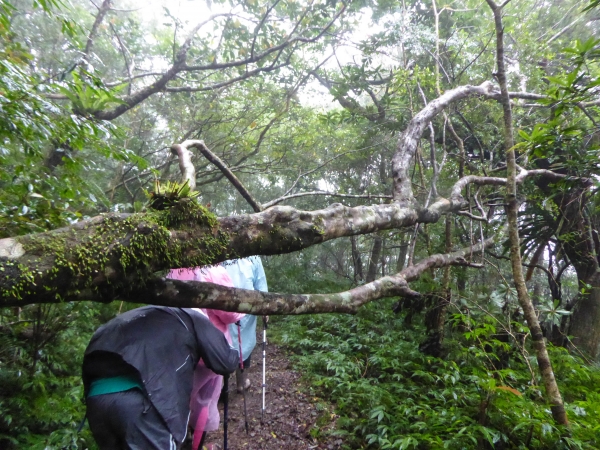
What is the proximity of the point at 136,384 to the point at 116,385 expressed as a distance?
13cm

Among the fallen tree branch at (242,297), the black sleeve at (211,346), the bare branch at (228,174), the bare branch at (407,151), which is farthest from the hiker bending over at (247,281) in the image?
the fallen tree branch at (242,297)

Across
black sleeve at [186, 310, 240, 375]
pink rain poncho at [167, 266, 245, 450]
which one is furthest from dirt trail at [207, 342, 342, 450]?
black sleeve at [186, 310, 240, 375]

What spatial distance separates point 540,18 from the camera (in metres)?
9.02

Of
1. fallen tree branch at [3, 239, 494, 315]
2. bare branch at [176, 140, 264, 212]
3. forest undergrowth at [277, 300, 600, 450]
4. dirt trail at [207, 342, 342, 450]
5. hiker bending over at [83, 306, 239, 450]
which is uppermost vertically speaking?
bare branch at [176, 140, 264, 212]

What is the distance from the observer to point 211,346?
8.27 ft

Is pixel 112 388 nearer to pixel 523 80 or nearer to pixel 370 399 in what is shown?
pixel 370 399

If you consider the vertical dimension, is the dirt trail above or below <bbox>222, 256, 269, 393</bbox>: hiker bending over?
below

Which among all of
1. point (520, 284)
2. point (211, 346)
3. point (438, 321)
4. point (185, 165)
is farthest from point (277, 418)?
point (185, 165)

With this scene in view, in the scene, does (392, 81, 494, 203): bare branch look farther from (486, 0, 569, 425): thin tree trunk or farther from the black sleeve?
the black sleeve

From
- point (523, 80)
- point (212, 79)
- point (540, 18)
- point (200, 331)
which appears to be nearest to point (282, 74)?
point (212, 79)

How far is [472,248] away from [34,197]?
4.94 m

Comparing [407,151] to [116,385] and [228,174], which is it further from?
[116,385]

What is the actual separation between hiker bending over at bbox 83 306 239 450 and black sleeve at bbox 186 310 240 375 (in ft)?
0.65

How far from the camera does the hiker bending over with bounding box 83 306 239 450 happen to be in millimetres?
2073
